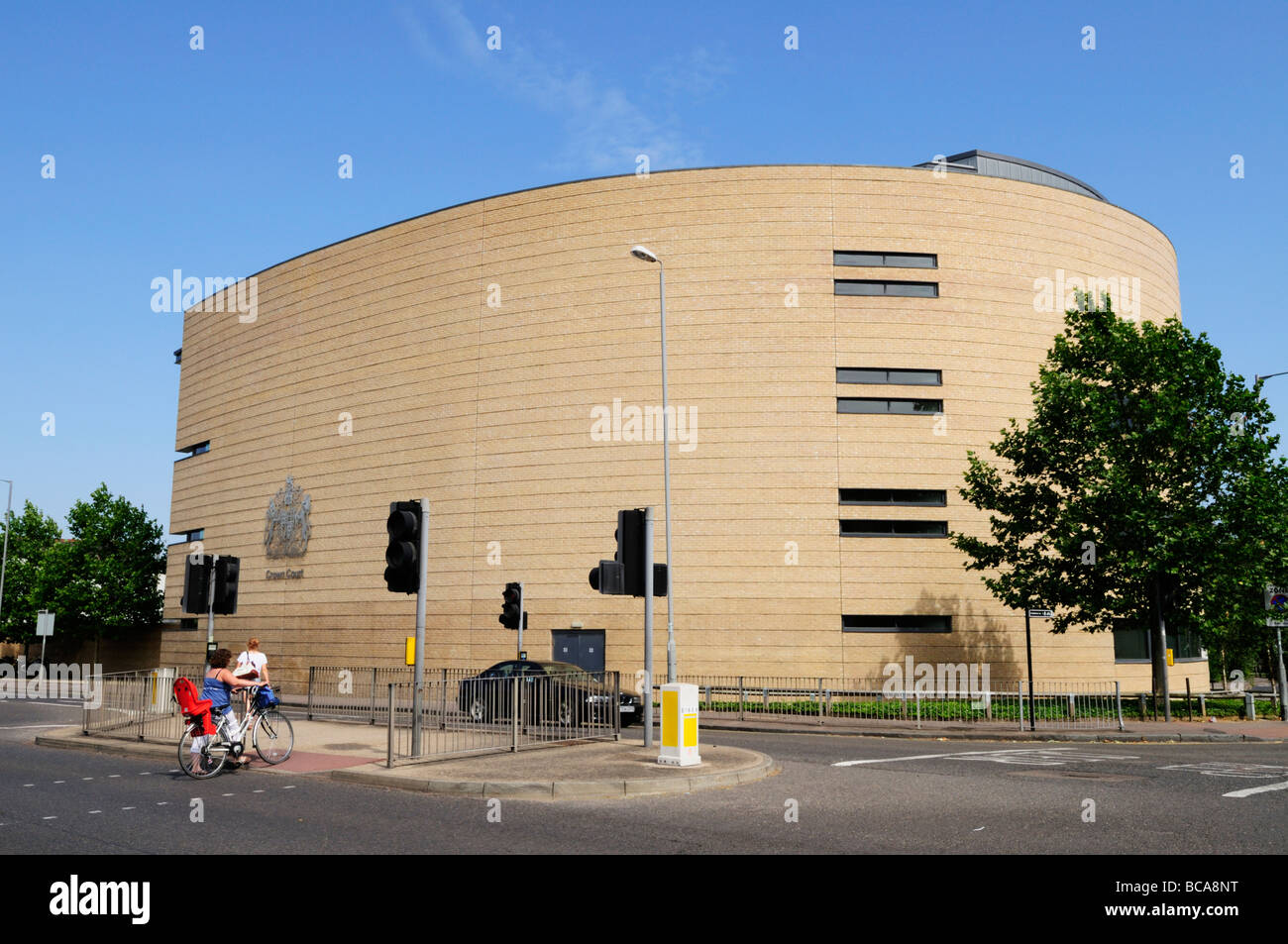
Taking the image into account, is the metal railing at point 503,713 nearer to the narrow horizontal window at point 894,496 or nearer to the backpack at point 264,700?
the backpack at point 264,700

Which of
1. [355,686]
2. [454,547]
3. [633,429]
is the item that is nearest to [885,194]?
[633,429]

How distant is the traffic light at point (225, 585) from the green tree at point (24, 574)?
46.9 meters

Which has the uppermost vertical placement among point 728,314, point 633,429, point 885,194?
point 885,194

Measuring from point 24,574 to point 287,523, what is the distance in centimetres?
2792

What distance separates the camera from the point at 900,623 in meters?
31.8

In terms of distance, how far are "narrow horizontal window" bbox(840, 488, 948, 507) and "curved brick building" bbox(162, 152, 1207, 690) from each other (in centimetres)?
8

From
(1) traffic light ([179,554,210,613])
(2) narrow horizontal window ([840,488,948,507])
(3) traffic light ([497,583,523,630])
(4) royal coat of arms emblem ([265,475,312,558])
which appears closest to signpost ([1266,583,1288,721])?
(2) narrow horizontal window ([840,488,948,507])

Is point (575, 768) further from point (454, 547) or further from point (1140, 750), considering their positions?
point (454, 547)

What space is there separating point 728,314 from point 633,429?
543 cm

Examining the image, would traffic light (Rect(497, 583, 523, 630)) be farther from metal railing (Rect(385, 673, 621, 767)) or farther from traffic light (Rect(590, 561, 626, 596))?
traffic light (Rect(590, 561, 626, 596))

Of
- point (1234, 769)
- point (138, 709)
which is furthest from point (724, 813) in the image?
point (138, 709)

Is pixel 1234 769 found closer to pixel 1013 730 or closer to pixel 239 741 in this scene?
pixel 1013 730

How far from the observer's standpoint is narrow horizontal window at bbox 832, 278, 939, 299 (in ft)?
110

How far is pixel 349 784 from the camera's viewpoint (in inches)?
450
